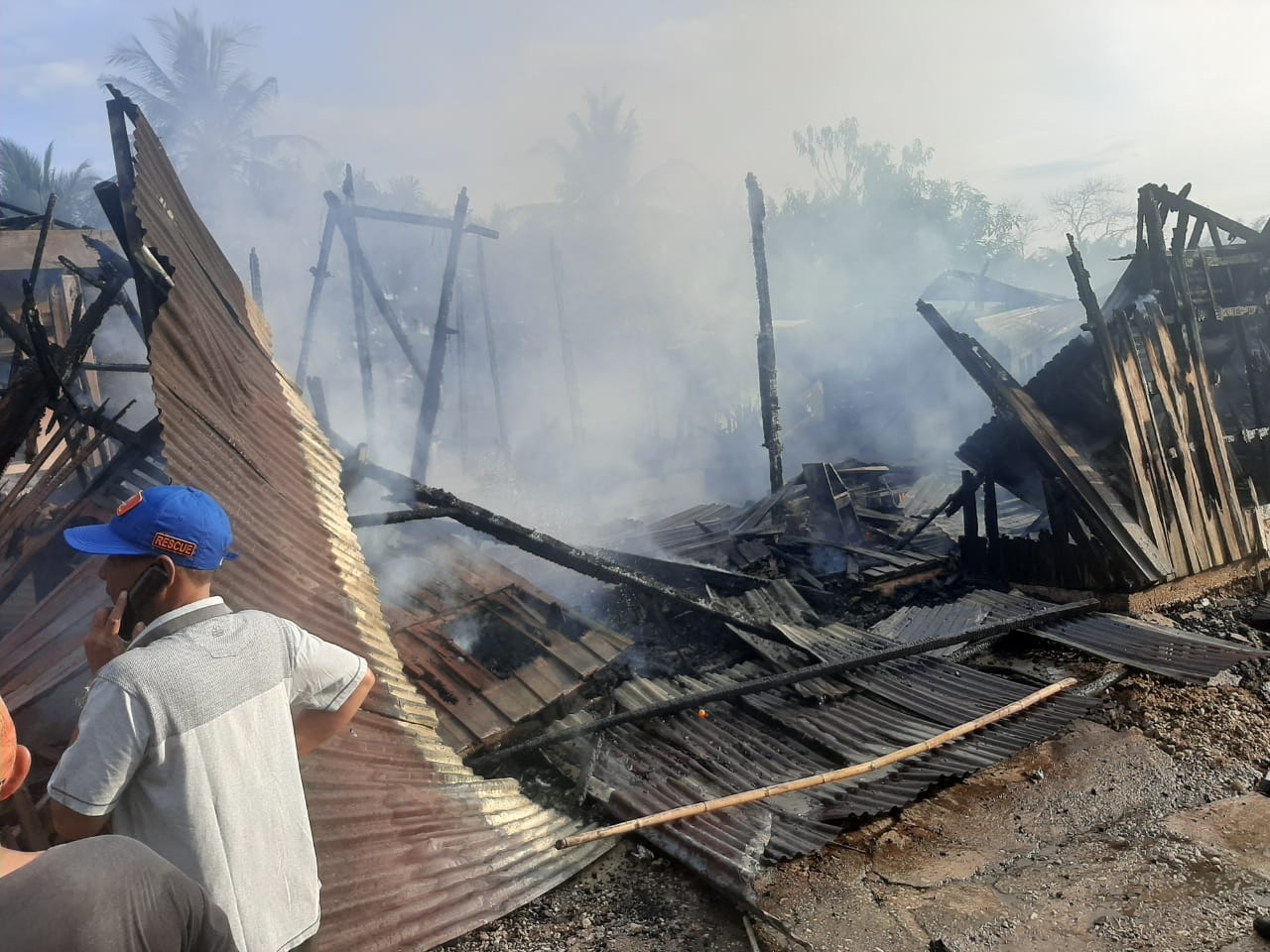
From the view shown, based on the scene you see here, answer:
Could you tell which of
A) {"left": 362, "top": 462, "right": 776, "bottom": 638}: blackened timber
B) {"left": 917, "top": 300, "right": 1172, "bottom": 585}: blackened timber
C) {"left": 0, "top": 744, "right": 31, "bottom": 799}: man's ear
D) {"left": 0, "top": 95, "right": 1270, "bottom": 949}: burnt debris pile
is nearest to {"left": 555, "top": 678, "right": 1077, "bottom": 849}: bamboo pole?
{"left": 0, "top": 95, "right": 1270, "bottom": 949}: burnt debris pile

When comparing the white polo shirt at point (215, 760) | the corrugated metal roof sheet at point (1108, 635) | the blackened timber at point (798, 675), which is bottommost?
the corrugated metal roof sheet at point (1108, 635)

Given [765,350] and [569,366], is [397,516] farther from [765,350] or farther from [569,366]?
[569,366]

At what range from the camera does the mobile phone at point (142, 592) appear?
1.95 metres

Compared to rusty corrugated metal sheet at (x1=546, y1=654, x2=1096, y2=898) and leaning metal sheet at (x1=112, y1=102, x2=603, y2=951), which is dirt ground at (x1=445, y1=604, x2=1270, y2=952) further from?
leaning metal sheet at (x1=112, y1=102, x2=603, y2=951)

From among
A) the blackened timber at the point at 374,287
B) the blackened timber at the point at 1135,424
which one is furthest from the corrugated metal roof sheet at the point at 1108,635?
the blackened timber at the point at 374,287

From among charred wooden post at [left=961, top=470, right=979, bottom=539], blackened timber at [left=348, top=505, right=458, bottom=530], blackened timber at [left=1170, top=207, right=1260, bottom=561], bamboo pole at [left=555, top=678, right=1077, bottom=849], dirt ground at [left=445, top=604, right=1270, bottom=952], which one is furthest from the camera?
charred wooden post at [left=961, top=470, right=979, bottom=539]

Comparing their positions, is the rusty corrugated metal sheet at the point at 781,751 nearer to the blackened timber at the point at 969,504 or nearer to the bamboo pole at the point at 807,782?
the bamboo pole at the point at 807,782

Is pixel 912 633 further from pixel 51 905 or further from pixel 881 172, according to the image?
pixel 881 172

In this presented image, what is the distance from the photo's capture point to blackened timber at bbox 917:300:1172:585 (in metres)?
7.57

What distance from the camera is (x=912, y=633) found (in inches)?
276

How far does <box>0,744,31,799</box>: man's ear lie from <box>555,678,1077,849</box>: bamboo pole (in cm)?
281

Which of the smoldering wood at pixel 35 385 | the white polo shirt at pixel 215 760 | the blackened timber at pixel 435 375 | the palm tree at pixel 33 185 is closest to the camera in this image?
the white polo shirt at pixel 215 760

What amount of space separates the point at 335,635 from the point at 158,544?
4.60 ft

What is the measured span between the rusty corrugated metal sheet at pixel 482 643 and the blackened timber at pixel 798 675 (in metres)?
0.22
